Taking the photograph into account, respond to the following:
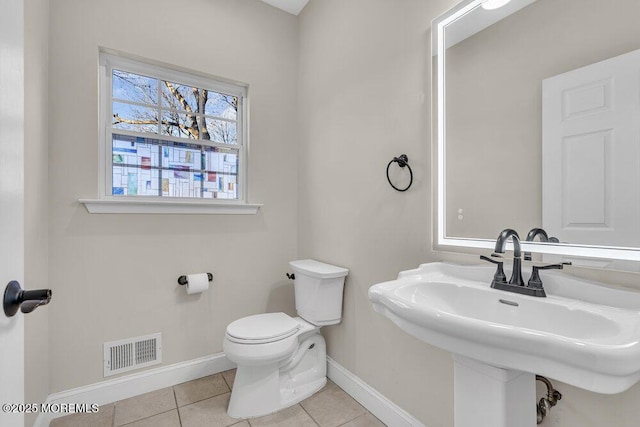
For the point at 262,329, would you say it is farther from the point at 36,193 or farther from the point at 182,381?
the point at 36,193

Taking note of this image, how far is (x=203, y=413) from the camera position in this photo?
1699mm

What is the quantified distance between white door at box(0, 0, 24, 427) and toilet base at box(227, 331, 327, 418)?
1.22 m

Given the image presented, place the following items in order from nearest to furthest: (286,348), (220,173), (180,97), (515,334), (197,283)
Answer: (515,334), (286,348), (197,283), (180,97), (220,173)

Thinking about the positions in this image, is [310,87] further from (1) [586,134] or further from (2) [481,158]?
(1) [586,134]

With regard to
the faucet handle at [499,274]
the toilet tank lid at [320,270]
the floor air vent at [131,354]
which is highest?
the faucet handle at [499,274]

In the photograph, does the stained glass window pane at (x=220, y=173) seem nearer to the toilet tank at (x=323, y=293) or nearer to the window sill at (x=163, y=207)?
the window sill at (x=163, y=207)

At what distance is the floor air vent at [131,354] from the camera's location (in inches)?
71.1

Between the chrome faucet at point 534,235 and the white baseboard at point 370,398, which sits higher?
the chrome faucet at point 534,235

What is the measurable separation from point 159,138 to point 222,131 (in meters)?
0.45

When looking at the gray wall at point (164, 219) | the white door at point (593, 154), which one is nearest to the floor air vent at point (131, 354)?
the gray wall at point (164, 219)

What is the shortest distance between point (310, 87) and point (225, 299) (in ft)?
5.66

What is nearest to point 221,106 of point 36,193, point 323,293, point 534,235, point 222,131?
point 222,131

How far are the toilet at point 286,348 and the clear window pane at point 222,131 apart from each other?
43.1 inches

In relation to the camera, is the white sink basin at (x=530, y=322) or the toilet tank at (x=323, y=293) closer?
the white sink basin at (x=530, y=322)
